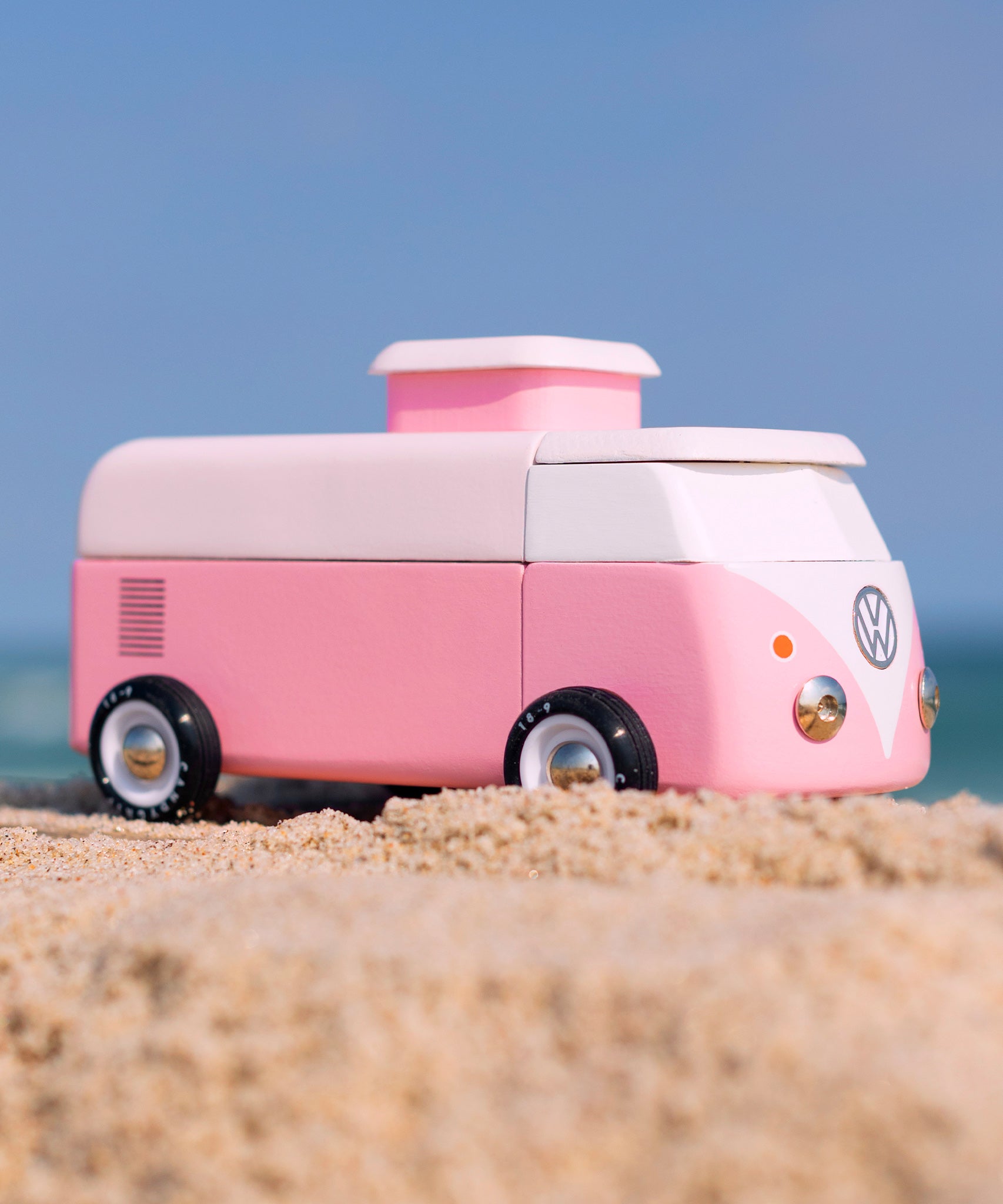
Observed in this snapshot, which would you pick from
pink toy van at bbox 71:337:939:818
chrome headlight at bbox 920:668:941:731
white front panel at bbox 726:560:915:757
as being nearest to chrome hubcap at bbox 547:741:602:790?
pink toy van at bbox 71:337:939:818

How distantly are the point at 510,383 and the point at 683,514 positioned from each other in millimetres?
1312

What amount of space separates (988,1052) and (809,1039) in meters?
0.26

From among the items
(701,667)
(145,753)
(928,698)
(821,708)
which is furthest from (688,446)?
(145,753)

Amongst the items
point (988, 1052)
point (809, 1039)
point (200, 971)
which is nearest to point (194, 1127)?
point (200, 971)

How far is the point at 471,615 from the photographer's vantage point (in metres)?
5.23

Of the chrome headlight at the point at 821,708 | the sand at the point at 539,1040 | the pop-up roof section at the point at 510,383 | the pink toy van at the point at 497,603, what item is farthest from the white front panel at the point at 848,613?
the sand at the point at 539,1040

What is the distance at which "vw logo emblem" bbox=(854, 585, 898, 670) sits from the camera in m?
5.11

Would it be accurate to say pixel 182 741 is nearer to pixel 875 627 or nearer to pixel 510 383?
pixel 510 383

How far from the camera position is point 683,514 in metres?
4.87

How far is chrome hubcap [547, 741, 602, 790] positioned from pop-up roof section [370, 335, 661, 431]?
152 cm

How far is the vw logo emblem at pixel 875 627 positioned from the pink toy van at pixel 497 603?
0.01 meters

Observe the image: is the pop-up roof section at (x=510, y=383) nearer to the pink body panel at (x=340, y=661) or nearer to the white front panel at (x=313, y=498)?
the white front panel at (x=313, y=498)

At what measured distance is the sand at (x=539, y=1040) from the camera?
1.93 m

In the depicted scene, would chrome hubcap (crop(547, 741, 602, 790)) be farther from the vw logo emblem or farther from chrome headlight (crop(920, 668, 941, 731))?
chrome headlight (crop(920, 668, 941, 731))
